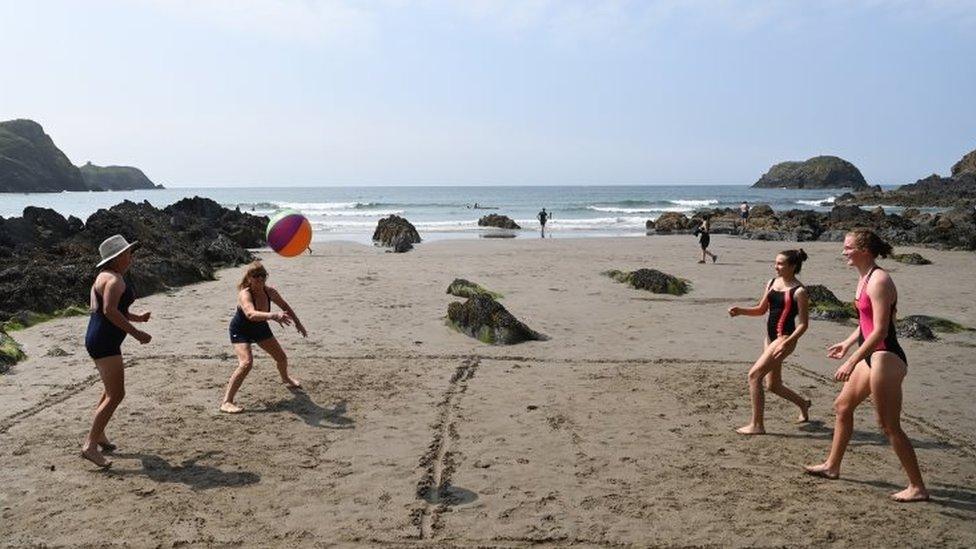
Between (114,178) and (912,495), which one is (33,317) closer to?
(912,495)

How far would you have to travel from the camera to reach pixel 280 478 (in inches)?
228

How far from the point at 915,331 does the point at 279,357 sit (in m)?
9.91

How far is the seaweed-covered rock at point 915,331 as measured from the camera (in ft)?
37.5

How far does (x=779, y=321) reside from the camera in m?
6.70

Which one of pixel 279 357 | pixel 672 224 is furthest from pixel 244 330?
pixel 672 224

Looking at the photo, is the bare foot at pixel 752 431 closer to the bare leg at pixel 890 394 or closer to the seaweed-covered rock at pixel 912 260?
the bare leg at pixel 890 394

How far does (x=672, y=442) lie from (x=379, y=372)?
414cm

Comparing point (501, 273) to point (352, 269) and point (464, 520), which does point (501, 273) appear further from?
point (464, 520)

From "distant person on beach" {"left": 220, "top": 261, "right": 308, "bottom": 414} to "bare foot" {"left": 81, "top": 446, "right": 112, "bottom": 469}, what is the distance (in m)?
1.61

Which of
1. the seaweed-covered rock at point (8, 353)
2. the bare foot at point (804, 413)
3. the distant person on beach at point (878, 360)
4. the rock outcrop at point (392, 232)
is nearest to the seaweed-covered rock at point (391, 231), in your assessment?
the rock outcrop at point (392, 232)

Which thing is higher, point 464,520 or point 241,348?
point 241,348

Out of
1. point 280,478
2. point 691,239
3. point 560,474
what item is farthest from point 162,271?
point 691,239

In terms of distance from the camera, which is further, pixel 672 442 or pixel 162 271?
pixel 162 271

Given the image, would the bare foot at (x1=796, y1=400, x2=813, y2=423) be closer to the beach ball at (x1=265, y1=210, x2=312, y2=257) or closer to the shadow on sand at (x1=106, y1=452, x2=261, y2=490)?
the shadow on sand at (x1=106, y1=452, x2=261, y2=490)
